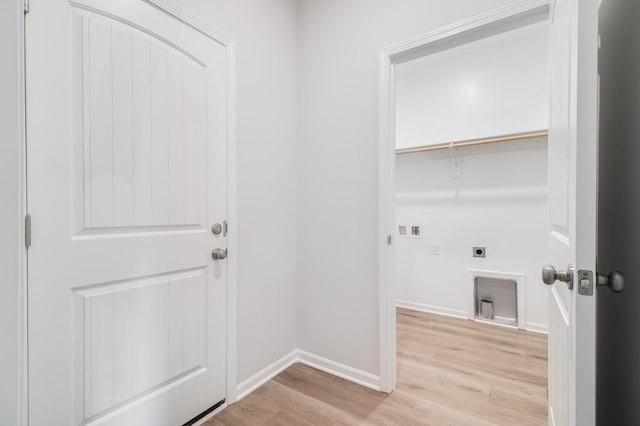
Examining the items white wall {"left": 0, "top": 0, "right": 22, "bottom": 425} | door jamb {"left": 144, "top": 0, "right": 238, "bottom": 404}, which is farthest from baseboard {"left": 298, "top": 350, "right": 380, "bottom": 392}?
white wall {"left": 0, "top": 0, "right": 22, "bottom": 425}

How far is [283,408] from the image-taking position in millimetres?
1600

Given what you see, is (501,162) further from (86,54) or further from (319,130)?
(86,54)

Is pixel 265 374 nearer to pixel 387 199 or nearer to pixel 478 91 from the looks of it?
pixel 387 199

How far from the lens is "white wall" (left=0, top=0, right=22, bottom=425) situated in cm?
96

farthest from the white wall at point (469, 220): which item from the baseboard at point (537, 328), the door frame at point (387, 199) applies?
the door frame at point (387, 199)

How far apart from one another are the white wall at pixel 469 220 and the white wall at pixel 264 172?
167cm

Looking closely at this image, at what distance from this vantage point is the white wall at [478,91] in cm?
256

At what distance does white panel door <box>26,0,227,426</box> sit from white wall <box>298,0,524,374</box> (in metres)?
0.65

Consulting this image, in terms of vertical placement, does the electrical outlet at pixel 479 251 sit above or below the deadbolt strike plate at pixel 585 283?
below

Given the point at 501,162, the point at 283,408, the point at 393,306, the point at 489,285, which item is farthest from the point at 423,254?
the point at 283,408

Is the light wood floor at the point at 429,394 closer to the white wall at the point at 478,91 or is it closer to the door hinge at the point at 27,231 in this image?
the door hinge at the point at 27,231

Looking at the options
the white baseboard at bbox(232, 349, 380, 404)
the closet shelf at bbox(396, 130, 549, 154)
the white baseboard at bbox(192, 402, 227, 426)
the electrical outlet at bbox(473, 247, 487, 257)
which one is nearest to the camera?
the white baseboard at bbox(192, 402, 227, 426)

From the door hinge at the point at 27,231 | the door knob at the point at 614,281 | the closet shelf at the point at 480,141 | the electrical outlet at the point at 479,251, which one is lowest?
the electrical outlet at the point at 479,251

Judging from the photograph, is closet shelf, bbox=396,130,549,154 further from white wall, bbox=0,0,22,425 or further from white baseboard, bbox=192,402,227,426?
white wall, bbox=0,0,22,425
